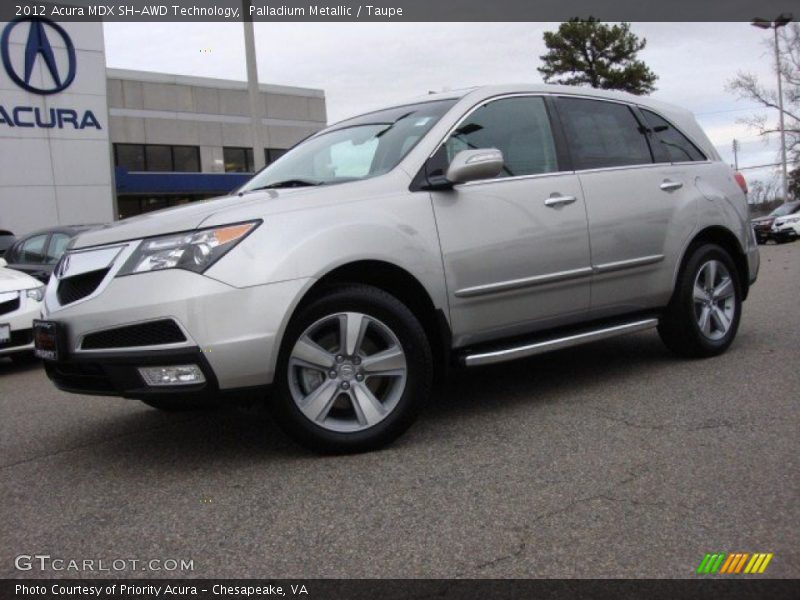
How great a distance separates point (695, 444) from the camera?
361cm

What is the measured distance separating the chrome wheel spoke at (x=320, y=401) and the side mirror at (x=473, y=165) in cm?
122

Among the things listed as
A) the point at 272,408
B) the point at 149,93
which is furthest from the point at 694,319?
the point at 149,93

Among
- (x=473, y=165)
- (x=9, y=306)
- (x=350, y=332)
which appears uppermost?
(x=473, y=165)

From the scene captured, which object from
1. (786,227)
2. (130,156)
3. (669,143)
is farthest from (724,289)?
(130,156)

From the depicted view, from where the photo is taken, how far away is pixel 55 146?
20.4 metres

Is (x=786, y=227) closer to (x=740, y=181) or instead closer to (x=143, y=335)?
(x=740, y=181)

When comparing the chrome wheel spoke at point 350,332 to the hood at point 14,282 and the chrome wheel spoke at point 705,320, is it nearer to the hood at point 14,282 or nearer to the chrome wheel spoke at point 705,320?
the chrome wheel spoke at point 705,320

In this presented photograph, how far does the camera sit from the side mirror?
3965 mm

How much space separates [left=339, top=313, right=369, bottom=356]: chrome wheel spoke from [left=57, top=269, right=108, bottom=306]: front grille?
109 centimetres

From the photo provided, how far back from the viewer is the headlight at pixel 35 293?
7.48m

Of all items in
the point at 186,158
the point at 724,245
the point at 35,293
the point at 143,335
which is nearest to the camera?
the point at 143,335

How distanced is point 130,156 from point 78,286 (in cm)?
3472

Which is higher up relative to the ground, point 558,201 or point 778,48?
point 778,48

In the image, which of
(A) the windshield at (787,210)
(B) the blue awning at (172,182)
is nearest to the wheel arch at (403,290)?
(A) the windshield at (787,210)
